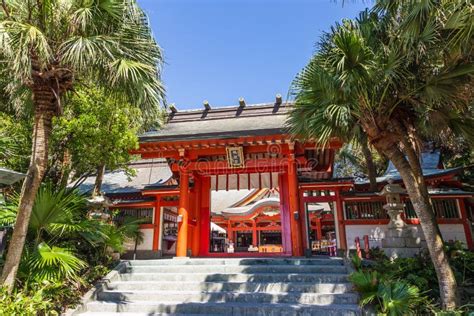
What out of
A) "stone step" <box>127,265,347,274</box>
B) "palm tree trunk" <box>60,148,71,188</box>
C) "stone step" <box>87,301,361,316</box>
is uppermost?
"palm tree trunk" <box>60,148,71,188</box>

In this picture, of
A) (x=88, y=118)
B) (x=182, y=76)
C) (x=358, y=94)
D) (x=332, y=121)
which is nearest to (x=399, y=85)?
Answer: (x=358, y=94)

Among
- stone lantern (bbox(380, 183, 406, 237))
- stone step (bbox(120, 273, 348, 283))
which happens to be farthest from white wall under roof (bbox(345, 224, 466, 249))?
stone step (bbox(120, 273, 348, 283))

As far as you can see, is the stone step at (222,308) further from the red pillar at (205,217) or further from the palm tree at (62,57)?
the red pillar at (205,217)

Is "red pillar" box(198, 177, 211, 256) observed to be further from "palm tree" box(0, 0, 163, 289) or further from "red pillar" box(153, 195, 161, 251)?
"palm tree" box(0, 0, 163, 289)

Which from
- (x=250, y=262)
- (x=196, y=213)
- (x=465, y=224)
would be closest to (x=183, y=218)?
(x=196, y=213)

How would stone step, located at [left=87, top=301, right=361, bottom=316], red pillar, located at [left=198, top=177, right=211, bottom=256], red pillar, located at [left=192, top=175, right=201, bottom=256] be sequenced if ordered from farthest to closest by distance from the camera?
red pillar, located at [left=198, top=177, right=211, bottom=256]
red pillar, located at [left=192, top=175, right=201, bottom=256]
stone step, located at [left=87, top=301, right=361, bottom=316]

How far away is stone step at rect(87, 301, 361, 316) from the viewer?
15.7 feet

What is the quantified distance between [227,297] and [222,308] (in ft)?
1.21

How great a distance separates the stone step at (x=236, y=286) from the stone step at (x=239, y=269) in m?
0.57

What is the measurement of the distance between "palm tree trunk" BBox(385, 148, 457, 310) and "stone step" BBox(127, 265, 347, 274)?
5.66 feet

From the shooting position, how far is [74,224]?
5734 mm

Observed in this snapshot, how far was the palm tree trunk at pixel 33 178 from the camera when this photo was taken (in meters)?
4.49

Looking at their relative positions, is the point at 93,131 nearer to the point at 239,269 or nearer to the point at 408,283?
the point at 239,269

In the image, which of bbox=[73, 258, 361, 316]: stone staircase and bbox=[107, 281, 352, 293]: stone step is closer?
bbox=[73, 258, 361, 316]: stone staircase
